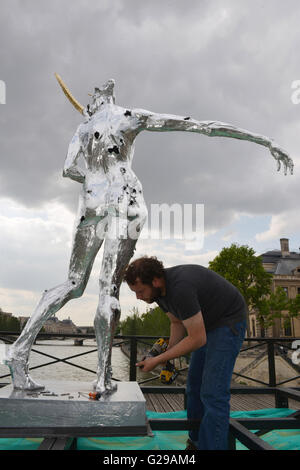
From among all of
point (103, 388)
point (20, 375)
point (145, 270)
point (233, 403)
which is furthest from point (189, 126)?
point (233, 403)

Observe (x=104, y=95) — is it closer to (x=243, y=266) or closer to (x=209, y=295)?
(x=209, y=295)

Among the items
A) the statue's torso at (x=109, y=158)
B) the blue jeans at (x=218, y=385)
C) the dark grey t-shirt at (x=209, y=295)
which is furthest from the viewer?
the statue's torso at (x=109, y=158)

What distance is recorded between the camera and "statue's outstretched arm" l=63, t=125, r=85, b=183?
2756 millimetres

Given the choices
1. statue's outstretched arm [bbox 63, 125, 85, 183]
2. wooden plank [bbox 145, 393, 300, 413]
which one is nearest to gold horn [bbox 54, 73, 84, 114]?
statue's outstretched arm [bbox 63, 125, 85, 183]

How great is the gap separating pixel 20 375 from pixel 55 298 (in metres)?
0.54

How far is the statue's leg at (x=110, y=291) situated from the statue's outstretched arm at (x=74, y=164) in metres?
0.56

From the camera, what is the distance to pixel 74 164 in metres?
2.77

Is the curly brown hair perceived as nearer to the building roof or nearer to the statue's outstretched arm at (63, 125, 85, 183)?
the statue's outstretched arm at (63, 125, 85, 183)

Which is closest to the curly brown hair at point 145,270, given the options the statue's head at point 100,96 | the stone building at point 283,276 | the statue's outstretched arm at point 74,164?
the statue's outstretched arm at point 74,164

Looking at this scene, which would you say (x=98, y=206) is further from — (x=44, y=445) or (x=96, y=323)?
(x=44, y=445)

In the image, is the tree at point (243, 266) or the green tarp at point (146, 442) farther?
the tree at point (243, 266)

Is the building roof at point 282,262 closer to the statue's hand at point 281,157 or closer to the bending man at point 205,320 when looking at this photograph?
the statue's hand at point 281,157

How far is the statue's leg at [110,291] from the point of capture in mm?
2381

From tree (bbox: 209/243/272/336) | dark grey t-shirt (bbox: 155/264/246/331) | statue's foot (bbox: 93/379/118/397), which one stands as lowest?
statue's foot (bbox: 93/379/118/397)
